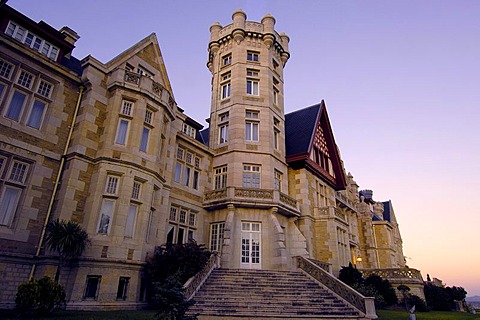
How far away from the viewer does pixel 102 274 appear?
45.2 ft

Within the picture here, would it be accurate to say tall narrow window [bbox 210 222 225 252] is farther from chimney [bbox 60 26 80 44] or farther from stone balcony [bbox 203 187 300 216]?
chimney [bbox 60 26 80 44]

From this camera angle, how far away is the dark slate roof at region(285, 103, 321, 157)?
1077 inches

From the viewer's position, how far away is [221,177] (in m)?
24.1

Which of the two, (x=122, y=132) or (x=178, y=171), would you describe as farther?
(x=178, y=171)

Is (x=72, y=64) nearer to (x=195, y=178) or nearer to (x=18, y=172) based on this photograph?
(x=18, y=172)

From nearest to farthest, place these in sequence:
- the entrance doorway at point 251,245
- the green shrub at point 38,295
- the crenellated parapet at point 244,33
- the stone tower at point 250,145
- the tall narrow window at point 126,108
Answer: the green shrub at point 38,295 → the tall narrow window at point 126,108 → the entrance doorway at point 251,245 → the stone tower at point 250,145 → the crenellated parapet at point 244,33

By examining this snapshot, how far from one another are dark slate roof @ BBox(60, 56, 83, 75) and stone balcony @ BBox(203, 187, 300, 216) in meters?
11.6

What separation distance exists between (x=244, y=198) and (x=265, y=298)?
8192 mm

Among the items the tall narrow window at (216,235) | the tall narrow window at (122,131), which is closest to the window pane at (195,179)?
the tall narrow window at (216,235)

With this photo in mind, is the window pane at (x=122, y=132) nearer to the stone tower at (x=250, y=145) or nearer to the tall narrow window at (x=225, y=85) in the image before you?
the stone tower at (x=250, y=145)

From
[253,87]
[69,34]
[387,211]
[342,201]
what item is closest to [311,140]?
[253,87]

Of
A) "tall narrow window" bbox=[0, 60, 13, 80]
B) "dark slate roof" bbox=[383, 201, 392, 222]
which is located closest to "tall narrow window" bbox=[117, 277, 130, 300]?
"tall narrow window" bbox=[0, 60, 13, 80]

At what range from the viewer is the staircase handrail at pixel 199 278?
45.2 feet

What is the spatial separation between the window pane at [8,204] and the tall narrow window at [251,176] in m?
14.1
